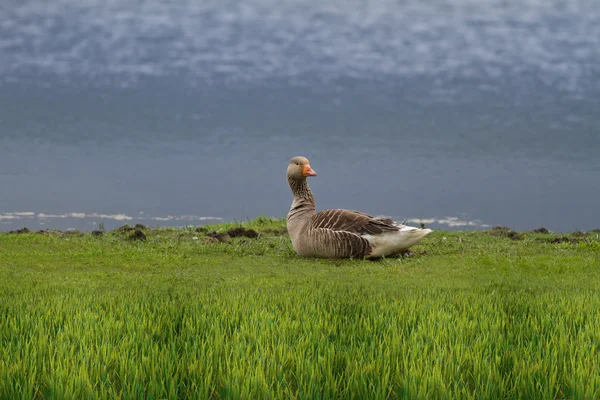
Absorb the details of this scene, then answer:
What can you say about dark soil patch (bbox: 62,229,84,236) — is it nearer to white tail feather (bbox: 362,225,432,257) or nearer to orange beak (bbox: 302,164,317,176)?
orange beak (bbox: 302,164,317,176)

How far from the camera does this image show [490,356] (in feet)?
12.6

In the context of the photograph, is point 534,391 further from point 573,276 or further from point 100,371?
point 573,276

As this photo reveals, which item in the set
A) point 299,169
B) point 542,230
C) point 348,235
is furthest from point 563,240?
point 299,169

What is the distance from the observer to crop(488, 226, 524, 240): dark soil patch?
16062 millimetres

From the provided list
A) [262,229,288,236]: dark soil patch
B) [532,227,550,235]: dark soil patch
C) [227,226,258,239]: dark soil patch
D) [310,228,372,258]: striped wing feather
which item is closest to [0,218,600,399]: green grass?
[310,228,372,258]: striped wing feather

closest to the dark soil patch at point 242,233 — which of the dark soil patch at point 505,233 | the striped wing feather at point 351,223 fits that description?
the striped wing feather at point 351,223

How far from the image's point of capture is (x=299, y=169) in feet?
40.9

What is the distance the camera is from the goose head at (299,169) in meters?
12.3

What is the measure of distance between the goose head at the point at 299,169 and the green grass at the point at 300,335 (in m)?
3.37

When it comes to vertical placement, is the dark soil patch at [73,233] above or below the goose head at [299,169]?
below

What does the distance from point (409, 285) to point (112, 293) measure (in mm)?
4065

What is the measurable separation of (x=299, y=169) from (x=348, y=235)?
2.01 m

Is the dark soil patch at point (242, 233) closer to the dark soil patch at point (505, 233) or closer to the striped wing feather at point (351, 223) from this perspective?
the striped wing feather at point (351, 223)

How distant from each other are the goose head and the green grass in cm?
337
